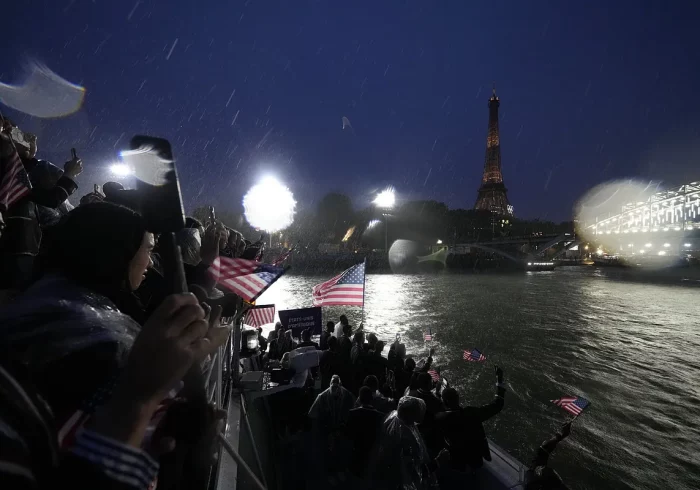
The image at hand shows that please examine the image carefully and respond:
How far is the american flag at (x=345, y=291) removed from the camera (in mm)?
10930

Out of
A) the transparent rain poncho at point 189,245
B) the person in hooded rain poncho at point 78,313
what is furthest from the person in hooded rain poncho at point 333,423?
the person in hooded rain poncho at point 78,313

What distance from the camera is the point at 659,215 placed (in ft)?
350

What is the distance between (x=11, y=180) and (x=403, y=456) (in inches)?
174

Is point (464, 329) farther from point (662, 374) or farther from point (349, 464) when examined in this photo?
point (349, 464)

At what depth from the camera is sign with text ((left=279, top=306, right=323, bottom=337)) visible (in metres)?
11.1

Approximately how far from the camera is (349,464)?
215 inches

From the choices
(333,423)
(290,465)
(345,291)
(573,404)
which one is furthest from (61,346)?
(345,291)

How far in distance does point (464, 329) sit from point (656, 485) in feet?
56.6

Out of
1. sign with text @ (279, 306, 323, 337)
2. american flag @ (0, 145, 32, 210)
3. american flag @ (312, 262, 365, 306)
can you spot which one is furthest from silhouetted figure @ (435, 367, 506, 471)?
sign with text @ (279, 306, 323, 337)

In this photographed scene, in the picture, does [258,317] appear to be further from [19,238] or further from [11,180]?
[11,180]

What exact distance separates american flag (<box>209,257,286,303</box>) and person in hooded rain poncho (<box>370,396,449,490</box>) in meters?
3.10

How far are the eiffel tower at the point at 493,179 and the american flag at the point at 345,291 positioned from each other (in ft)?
416

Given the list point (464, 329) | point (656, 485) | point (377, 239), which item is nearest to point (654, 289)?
point (464, 329)

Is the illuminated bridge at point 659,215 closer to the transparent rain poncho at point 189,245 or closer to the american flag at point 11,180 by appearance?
the transparent rain poncho at point 189,245
